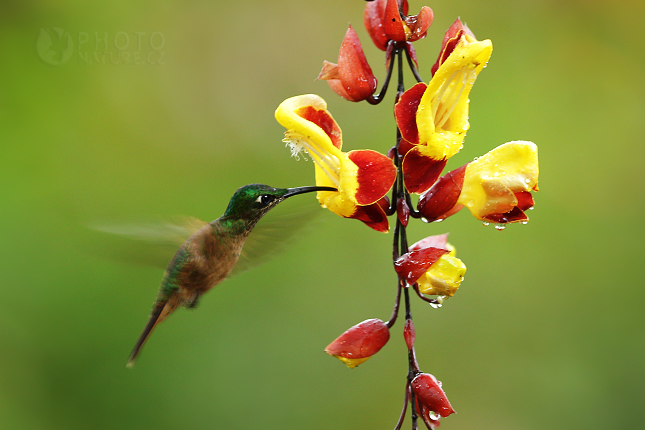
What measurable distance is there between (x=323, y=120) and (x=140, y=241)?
530 millimetres

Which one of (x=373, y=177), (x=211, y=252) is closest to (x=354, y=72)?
(x=373, y=177)

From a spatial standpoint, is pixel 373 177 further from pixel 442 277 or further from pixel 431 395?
pixel 431 395

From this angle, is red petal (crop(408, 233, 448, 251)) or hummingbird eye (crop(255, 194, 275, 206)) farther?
hummingbird eye (crop(255, 194, 275, 206))

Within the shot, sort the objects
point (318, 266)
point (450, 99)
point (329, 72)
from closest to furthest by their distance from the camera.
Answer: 1. point (450, 99)
2. point (329, 72)
3. point (318, 266)

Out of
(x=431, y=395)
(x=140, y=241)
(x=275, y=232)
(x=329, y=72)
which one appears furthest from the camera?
(x=275, y=232)

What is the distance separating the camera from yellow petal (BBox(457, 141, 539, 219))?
1097mm

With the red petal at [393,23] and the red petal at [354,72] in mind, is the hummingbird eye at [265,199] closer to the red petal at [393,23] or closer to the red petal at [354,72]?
the red petal at [354,72]

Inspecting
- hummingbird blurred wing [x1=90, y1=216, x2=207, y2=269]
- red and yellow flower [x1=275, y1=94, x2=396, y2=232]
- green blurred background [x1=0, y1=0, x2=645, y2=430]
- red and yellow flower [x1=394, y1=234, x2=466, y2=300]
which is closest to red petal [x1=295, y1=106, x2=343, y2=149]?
red and yellow flower [x1=275, y1=94, x2=396, y2=232]

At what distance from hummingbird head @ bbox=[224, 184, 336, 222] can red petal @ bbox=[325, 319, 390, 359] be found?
39cm

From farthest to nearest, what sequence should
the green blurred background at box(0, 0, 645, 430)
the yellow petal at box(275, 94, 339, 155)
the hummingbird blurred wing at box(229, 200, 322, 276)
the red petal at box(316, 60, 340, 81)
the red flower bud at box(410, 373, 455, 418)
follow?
the green blurred background at box(0, 0, 645, 430), the hummingbird blurred wing at box(229, 200, 322, 276), the red petal at box(316, 60, 340, 81), the yellow petal at box(275, 94, 339, 155), the red flower bud at box(410, 373, 455, 418)

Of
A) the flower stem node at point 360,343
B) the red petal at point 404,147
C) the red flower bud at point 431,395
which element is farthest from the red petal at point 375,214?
the red flower bud at point 431,395

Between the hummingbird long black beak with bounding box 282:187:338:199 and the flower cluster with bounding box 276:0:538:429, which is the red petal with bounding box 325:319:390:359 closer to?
the flower cluster with bounding box 276:0:538:429

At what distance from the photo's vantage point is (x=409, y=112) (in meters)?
1.05

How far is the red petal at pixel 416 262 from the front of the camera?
0.98 meters
